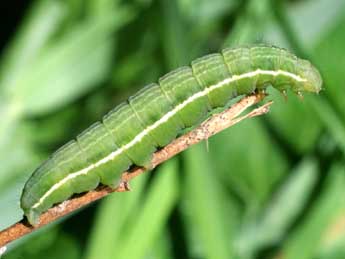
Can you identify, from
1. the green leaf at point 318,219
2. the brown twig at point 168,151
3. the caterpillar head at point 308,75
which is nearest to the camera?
the brown twig at point 168,151

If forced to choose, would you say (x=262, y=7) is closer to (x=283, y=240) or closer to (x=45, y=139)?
(x=283, y=240)

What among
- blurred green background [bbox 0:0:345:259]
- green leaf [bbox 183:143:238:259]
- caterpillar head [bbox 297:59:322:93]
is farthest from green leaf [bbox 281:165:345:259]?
caterpillar head [bbox 297:59:322:93]

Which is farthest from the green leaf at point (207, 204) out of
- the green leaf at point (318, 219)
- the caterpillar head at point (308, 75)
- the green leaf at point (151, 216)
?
the caterpillar head at point (308, 75)

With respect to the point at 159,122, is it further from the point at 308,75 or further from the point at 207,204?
the point at 207,204

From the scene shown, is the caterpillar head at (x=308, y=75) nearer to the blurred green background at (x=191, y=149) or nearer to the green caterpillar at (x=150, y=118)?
the green caterpillar at (x=150, y=118)

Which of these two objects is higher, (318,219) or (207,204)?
(207,204)

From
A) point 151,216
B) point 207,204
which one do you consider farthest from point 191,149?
point 151,216

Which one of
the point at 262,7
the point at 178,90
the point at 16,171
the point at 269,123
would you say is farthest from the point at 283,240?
the point at 178,90
